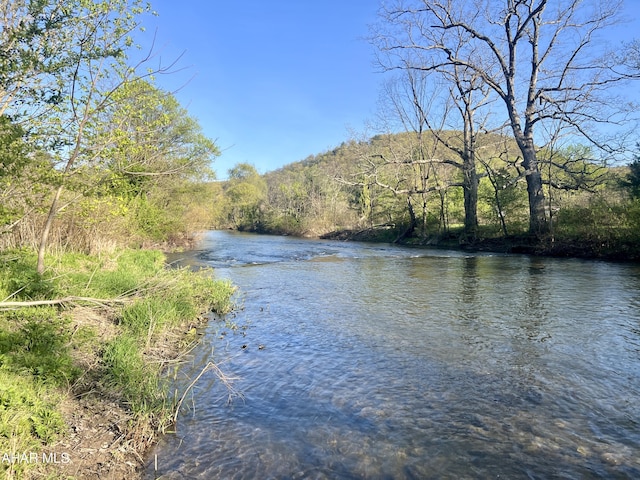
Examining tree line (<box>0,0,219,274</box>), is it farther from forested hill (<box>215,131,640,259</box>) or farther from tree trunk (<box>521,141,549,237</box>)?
tree trunk (<box>521,141,549,237</box>)

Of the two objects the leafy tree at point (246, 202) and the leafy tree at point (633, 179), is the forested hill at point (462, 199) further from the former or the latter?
the leafy tree at point (246, 202)

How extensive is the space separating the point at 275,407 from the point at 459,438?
2.17 m

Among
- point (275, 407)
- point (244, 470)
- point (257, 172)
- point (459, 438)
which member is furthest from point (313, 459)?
point (257, 172)

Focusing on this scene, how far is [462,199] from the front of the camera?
39438 mm

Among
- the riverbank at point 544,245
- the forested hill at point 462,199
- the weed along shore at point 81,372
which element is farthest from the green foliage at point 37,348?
the riverbank at point 544,245

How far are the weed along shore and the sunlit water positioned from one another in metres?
0.41

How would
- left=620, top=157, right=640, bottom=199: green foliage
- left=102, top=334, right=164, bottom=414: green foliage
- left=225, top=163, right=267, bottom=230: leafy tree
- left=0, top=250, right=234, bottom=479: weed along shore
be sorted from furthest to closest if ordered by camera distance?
left=225, top=163, right=267, bottom=230: leafy tree, left=620, top=157, right=640, bottom=199: green foliage, left=102, top=334, right=164, bottom=414: green foliage, left=0, top=250, right=234, bottom=479: weed along shore

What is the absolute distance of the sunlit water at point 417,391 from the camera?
157 inches

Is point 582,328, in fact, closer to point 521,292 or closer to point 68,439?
point 521,292

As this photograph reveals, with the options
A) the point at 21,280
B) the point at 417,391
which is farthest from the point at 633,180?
the point at 21,280

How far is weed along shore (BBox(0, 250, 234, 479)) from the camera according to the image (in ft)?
12.0

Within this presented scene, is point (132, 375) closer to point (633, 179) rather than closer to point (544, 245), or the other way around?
point (544, 245)

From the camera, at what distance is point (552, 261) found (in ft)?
66.4

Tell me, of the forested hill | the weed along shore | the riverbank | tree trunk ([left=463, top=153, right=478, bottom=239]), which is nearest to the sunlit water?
the weed along shore
